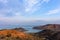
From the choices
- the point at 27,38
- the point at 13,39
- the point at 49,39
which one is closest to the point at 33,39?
the point at 27,38

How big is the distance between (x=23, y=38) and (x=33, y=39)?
3.61 feet

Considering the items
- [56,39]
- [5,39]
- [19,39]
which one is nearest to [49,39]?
[56,39]

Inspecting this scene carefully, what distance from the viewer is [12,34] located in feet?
68.0

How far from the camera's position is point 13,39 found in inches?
739

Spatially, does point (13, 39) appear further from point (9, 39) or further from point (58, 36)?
point (58, 36)

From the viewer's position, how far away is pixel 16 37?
19.7 metres

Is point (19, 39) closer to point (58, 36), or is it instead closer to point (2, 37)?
point (2, 37)

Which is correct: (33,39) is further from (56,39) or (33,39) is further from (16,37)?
(56,39)

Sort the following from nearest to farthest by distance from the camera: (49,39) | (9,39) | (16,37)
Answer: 1. (9,39)
2. (16,37)
3. (49,39)

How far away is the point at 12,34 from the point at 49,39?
509 cm

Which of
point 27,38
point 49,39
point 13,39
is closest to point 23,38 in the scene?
point 27,38

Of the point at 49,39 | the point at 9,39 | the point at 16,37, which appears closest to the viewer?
the point at 9,39

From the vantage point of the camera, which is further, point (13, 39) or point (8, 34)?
point (8, 34)

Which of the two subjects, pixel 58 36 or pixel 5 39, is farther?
pixel 58 36
